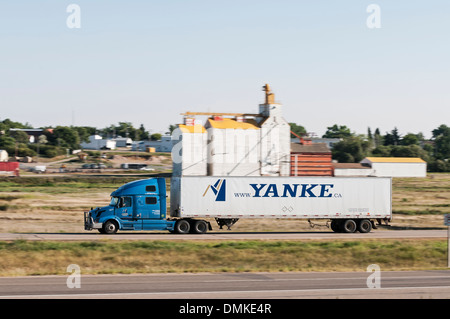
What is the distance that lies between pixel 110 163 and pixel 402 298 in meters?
118

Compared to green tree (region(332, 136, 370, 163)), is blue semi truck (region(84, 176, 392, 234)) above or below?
below

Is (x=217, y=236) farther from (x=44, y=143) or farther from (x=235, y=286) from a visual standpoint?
(x=44, y=143)

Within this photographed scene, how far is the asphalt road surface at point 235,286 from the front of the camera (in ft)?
62.2

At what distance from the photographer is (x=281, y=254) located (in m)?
30.5

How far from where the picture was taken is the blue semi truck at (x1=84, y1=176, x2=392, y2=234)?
35.8 m

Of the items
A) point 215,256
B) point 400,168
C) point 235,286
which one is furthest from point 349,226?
point 400,168

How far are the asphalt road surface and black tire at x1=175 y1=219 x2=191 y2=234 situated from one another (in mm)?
12468

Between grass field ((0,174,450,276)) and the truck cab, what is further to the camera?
the truck cab

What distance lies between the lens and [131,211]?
35.6 meters

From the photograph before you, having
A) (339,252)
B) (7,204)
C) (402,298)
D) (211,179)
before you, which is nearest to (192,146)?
(7,204)

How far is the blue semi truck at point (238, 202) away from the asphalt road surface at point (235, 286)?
40.9ft

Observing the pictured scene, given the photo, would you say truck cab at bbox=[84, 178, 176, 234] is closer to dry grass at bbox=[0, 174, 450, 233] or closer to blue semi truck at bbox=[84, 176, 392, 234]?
blue semi truck at bbox=[84, 176, 392, 234]

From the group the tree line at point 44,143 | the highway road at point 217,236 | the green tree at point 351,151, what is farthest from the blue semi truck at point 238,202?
the tree line at point 44,143

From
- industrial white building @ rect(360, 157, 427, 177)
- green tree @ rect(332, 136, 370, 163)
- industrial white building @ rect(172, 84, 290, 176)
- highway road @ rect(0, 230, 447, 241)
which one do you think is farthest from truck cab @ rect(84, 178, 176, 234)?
green tree @ rect(332, 136, 370, 163)
